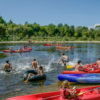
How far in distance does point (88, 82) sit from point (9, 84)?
19.5ft

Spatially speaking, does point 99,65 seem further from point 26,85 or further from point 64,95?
point 64,95


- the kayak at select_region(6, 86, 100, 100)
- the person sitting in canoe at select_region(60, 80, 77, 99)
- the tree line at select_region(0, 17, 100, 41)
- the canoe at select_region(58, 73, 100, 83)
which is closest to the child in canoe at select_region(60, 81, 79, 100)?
the person sitting in canoe at select_region(60, 80, 77, 99)

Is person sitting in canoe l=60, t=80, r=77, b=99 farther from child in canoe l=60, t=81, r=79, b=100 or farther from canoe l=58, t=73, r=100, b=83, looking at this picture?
canoe l=58, t=73, r=100, b=83

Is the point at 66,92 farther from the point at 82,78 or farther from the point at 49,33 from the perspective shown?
the point at 49,33

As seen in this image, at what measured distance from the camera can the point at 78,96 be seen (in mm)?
8383

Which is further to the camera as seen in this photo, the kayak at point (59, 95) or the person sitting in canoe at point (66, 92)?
the kayak at point (59, 95)

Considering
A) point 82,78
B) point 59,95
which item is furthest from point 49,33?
point 59,95

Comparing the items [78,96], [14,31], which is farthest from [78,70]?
[14,31]

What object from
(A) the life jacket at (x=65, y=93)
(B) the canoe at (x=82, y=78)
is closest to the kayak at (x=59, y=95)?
(A) the life jacket at (x=65, y=93)

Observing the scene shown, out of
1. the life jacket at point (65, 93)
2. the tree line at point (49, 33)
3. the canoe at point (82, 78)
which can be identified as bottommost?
the canoe at point (82, 78)

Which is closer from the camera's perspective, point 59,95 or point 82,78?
point 59,95

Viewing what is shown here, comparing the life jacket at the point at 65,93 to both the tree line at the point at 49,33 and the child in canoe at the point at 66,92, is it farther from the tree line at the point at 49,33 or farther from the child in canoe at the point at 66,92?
the tree line at the point at 49,33

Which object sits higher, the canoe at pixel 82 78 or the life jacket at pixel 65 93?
the life jacket at pixel 65 93

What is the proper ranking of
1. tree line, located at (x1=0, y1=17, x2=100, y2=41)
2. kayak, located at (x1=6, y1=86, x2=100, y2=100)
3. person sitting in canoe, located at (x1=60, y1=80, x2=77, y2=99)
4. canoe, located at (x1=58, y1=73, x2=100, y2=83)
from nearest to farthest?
person sitting in canoe, located at (x1=60, y1=80, x2=77, y2=99) < kayak, located at (x1=6, y1=86, x2=100, y2=100) < canoe, located at (x1=58, y1=73, x2=100, y2=83) < tree line, located at (x1=0, y1=17, x2=100, y2=41)
